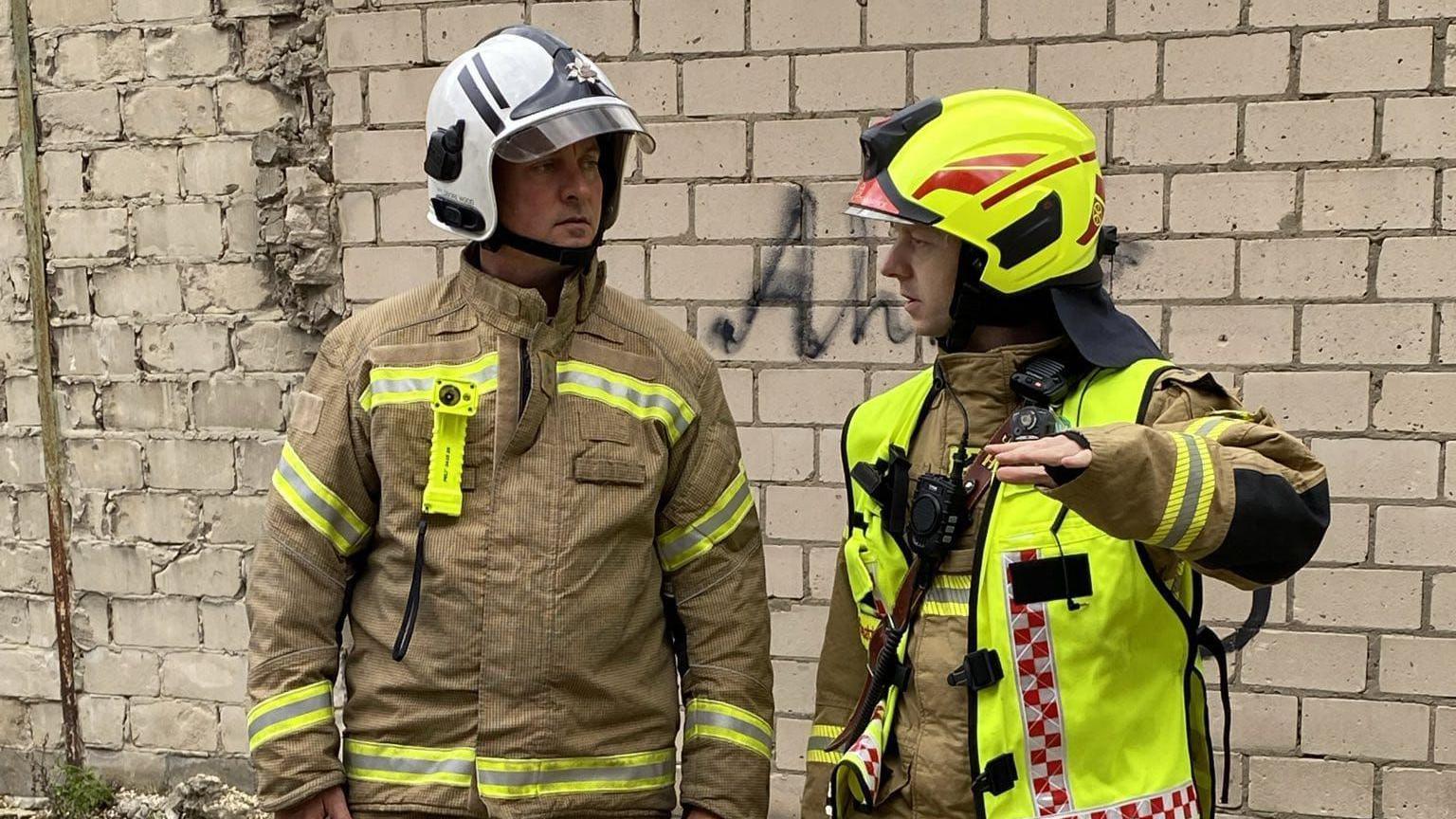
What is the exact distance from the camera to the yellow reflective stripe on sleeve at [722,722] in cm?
215

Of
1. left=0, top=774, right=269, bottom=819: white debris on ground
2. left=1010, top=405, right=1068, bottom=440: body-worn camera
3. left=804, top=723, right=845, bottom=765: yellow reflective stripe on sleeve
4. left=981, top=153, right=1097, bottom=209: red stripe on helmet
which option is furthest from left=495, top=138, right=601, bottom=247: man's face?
left=0, top=774, right=269, bottom=819: white debris on ground

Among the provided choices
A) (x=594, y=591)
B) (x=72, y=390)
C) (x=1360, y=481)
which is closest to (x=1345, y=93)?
(x=1360, y=481)

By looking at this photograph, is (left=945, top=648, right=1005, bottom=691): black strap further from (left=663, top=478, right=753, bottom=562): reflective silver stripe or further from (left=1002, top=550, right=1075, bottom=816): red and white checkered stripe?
(left=663, top=478, right=753, bottom=562): reflective silver stripe

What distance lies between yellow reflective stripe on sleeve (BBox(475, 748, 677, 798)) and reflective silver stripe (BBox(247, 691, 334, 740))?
285mm

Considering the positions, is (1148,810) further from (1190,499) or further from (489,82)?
(489,82)

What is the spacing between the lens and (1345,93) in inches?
130

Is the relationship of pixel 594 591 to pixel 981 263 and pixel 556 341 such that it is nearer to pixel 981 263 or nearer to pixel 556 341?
pixel 556 341

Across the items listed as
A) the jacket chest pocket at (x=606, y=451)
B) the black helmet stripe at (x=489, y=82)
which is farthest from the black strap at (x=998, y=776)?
the black helmet stripe at (x=489, y=82)

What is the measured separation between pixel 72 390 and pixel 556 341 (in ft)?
10.1

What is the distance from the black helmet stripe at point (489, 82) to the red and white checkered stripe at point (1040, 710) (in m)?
1.14

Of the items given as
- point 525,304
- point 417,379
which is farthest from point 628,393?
point 417,379

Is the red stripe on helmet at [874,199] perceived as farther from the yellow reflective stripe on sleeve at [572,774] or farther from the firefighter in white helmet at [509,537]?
the yellow reflective stripe on sleeve at [572,774]

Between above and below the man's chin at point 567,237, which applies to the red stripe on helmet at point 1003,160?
above

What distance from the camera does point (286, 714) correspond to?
1.99 metres
